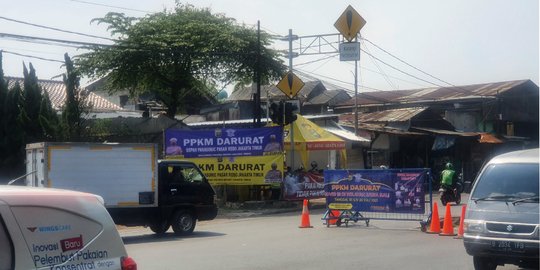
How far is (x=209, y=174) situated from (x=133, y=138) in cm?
667

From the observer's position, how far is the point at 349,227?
1917 cm

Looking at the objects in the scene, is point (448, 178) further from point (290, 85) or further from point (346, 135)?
point (346, 135)

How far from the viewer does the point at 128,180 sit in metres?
17.9

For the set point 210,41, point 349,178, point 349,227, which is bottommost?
point 349,227

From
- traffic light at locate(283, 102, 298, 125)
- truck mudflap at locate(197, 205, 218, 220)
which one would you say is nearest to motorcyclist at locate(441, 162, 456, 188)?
traffic light at locate(283, 102, 298, 125)

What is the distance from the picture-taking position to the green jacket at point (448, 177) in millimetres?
25812

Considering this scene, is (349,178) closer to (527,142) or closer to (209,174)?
(209,174)

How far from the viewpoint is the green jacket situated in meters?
25.8

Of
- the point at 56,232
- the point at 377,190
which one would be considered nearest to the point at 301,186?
the point at 377,190

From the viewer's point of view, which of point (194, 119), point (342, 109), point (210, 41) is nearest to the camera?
point (210, 41)

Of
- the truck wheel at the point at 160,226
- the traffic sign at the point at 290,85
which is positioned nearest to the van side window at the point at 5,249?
the truck wheel at the point at 160,226

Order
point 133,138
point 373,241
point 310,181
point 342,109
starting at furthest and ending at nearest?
point 342,109 → point 133,138 → point 310,181 → point 373,241

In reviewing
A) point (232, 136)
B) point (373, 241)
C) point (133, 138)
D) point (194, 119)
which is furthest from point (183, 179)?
point (194, 119)

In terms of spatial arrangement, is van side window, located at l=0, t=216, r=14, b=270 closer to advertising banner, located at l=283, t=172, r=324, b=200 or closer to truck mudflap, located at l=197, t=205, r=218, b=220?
truck mudflap, located at l=197, t=205, r=218, b=220
